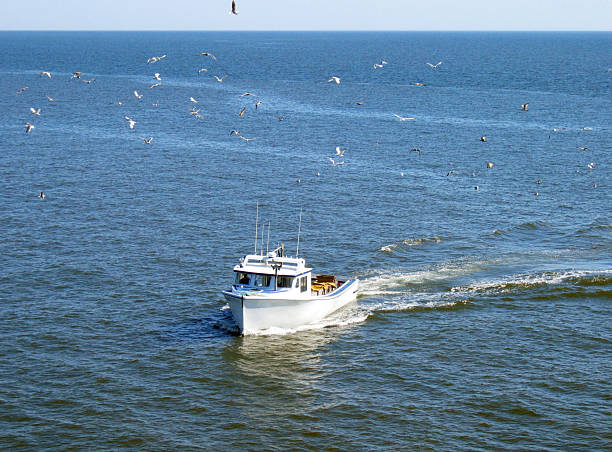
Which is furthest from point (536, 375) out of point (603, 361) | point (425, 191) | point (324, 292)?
point (425, 191)

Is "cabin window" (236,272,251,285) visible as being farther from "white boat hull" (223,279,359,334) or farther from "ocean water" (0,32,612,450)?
"ocean water" (0,32,612,450)

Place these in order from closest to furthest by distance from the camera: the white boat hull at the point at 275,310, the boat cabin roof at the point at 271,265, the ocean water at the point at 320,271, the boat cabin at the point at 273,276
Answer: the ocean water at the point at 320,271
the white boat hull at the point at 275,310
the boat cabin at the point at 273,276
the boat cabin roof at the point at 271,265

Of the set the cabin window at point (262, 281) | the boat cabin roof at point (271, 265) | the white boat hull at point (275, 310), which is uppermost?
the boat cabin roof at point (271, 265)

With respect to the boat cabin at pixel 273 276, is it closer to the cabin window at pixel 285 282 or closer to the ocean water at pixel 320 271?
the cabin window at pixel 285 282

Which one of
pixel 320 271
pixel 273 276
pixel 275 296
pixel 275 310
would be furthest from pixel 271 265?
pixel 320 271

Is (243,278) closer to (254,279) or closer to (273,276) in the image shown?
(254,279)

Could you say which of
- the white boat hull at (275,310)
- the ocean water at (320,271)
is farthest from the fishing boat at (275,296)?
the ocean water at (320,271)

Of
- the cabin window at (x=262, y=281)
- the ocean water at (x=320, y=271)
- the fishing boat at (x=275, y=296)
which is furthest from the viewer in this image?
the cabin window at (x=262, y=281)

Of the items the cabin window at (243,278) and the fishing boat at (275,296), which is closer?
the fishing boat at (275,296)
